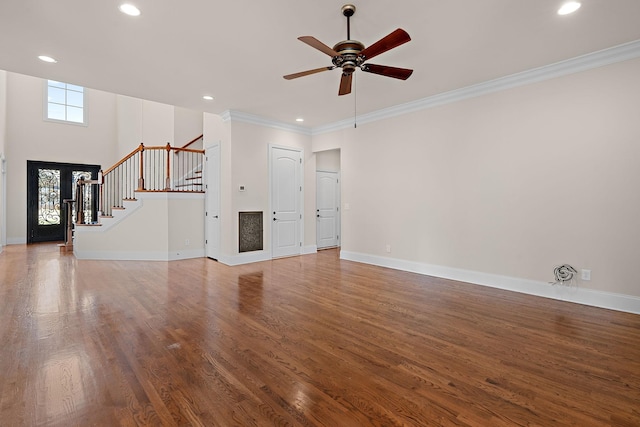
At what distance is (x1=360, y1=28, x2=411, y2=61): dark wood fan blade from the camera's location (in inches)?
98.1

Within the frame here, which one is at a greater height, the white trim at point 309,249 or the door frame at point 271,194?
the door frame at point 271,194

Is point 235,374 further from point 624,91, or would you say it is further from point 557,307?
point 624,91

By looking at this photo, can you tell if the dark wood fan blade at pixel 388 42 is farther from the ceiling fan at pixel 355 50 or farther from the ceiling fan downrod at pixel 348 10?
the ceiling fan downrod at pixel 348 10

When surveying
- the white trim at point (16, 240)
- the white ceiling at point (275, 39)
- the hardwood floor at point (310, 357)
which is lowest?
the hardwood floor at point (310, 357)

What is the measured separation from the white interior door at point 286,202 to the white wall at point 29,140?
6806mm

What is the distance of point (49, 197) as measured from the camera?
910 cm

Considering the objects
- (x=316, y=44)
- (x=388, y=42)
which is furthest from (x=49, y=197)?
(x=388, y=42)

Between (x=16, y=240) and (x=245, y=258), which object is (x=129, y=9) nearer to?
(x=245, y=258)

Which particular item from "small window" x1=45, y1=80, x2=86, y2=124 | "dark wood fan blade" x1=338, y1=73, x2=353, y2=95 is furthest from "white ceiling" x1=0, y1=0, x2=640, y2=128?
"small window" x1=45, y1=80, x2=86, y2=124

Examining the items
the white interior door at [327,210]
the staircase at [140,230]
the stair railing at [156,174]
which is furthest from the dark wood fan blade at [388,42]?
the stair railing at [156,174]

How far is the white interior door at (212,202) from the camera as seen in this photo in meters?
6.45

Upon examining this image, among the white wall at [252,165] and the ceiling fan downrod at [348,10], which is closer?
the ceiling fan downrod at [348,10]

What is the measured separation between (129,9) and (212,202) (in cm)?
425

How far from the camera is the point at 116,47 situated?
3447 millimetres
